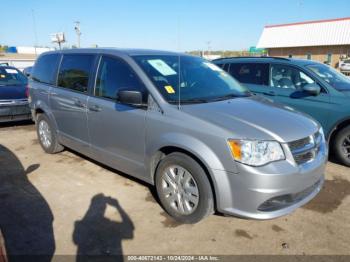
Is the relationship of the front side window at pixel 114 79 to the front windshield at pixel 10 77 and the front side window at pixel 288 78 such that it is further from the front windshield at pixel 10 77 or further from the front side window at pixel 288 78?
the front windshield at pixel 10 77

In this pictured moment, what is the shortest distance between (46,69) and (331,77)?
5.25m

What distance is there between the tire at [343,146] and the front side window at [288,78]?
1042 mm

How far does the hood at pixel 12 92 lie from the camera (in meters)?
7.58

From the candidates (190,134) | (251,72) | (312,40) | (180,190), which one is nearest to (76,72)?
(190,134)

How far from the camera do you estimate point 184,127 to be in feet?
10.5

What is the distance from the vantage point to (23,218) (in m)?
3.49

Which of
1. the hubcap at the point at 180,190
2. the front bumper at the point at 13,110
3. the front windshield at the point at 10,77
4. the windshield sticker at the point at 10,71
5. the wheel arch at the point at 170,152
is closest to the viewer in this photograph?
the wheel arch at the point at 170,152

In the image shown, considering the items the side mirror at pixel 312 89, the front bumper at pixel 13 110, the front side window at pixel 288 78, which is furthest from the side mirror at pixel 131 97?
the front bumper at pixel 13 110

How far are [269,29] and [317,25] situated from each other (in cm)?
621

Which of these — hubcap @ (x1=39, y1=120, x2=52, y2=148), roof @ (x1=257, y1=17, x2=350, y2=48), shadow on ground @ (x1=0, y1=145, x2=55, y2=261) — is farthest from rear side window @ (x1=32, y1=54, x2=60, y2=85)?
roof @ (x1=257, y1=17, x2=350, y2=48)

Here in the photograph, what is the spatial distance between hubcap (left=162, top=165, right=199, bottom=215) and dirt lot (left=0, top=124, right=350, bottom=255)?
8.2 inches

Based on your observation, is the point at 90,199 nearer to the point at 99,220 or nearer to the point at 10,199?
the point at 99,220

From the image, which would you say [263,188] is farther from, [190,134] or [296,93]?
[296,93]

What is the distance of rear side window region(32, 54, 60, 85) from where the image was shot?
5355 millimetres
